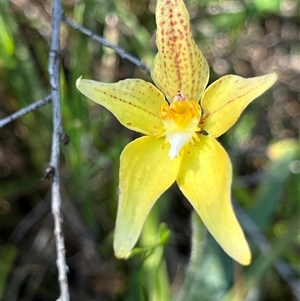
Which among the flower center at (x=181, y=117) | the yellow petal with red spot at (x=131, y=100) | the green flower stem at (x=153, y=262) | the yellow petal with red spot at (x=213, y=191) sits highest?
the yellow petal with red spot at (x=131, y=100)

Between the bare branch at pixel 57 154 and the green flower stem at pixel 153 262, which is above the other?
the bare branch at pixel 57 154

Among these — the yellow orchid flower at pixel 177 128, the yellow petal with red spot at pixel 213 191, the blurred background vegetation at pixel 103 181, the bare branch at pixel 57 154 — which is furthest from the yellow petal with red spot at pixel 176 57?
the blurred background vegetation at pixel 103 181

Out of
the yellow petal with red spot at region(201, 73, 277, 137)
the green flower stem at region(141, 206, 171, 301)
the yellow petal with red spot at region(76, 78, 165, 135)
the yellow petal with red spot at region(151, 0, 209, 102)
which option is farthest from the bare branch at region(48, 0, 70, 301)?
the green flower stem at region(141, 206, 171, 301)

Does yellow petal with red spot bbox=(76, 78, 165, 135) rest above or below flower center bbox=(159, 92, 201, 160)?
above

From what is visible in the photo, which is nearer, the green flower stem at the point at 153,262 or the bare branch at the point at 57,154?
the bare branch at the point at 57,154

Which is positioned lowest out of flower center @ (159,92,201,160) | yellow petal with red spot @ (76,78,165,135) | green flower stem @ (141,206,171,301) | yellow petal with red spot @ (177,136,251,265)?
green flower stem @ (141,206,171,301)

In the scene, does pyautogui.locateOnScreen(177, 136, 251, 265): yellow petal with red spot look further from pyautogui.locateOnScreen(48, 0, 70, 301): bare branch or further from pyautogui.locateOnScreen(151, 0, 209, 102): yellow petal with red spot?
pyautogui.locateOnScreen(48, 0, 70, 301): bare branch

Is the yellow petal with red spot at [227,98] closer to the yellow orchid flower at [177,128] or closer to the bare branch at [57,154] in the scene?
the yellow orchid flower at [177,128]
